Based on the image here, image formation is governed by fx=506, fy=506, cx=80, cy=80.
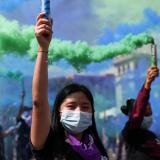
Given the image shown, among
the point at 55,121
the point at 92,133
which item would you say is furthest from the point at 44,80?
the point at 92,133

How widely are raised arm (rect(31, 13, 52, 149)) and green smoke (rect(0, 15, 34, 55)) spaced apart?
2933 millimetres

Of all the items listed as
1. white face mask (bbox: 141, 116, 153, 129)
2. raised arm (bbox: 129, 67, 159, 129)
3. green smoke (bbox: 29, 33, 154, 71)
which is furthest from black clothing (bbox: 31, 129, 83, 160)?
green smoke (bbox: 29, 33, 154, 71)

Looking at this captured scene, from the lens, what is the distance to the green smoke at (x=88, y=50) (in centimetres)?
444

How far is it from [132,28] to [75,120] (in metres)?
3.02

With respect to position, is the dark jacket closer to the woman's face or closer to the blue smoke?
the woman's face

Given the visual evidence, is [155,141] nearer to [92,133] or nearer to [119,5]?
[92,133]

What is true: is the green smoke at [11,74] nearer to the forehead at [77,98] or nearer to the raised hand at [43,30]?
the forehead at [77,98]

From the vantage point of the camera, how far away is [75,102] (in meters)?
1.73

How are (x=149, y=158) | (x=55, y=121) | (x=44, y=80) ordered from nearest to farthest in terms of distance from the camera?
(x=44, y=80) → (x=55, y=121) → (x=149, y=158)

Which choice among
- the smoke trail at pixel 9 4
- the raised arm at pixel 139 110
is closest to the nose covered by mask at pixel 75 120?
the raised arm at pixel 139 110

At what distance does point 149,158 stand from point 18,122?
201 cm

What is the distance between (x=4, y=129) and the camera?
4535 mm

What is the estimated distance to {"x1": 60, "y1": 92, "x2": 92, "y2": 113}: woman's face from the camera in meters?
1.73

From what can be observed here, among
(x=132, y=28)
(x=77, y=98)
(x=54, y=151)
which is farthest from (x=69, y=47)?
(x=54, y=151)
